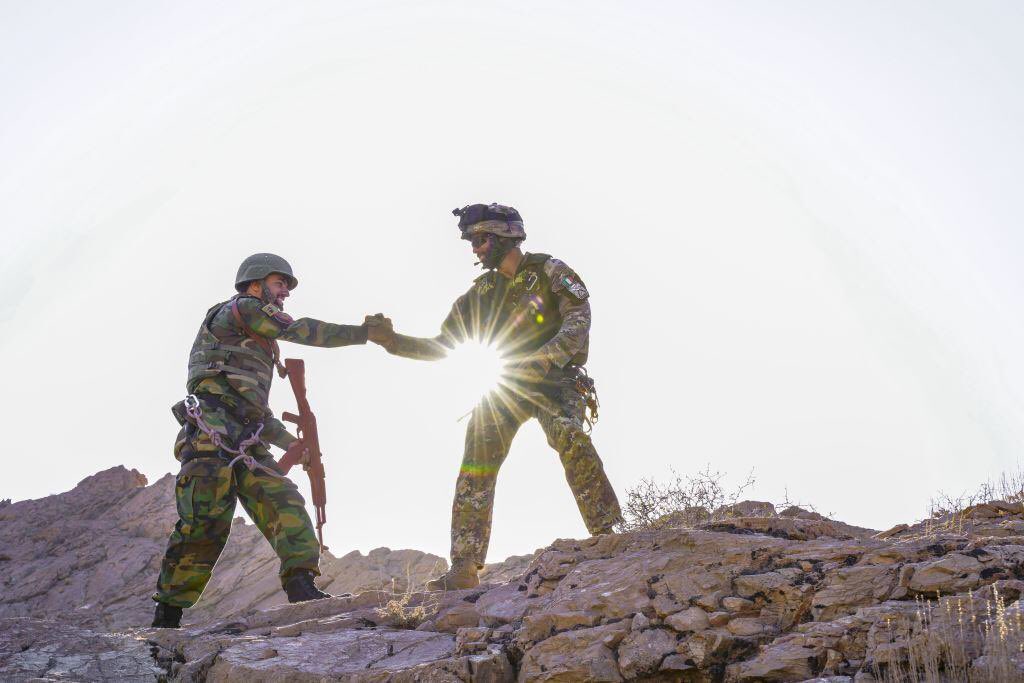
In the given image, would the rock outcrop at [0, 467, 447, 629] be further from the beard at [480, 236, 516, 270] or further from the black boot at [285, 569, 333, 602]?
the beard at [480, 236, 516, 270]

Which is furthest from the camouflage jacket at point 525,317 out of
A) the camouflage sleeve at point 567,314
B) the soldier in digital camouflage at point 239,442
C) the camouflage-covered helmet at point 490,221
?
the soldier in digital camouflage at point 239,442

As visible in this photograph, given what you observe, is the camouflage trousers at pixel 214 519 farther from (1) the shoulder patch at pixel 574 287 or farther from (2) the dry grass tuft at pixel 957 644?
(2) the dry grass tuft at pixel 957 644

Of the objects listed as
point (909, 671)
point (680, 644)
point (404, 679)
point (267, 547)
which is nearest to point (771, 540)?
point (680, 644)

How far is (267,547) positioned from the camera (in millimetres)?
13742

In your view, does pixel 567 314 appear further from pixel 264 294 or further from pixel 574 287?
pixel 264 294

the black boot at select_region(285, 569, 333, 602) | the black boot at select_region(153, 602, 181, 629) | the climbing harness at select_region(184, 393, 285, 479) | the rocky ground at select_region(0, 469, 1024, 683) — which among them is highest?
the climbing harness at select_region(184, 393, 285, 479)

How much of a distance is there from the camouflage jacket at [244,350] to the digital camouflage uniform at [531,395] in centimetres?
127

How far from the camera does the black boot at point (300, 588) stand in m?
7.70

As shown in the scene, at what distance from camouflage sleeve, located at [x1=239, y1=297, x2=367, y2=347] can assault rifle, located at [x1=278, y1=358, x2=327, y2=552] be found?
445 millimetres

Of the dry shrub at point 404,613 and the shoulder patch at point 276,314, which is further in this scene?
the shoulder patch at point 276,314

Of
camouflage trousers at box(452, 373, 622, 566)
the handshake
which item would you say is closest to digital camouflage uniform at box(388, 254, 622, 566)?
camouflage trousers at box(452, 373, 622, 566)

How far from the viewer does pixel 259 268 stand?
848 cm

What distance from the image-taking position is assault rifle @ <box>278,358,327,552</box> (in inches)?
332

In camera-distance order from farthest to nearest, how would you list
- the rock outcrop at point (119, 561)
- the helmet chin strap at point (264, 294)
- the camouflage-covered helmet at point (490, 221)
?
the rock outcrop at point (119, 561), the helmet chin strap at point (264, 294), the camouflage-covered helmet at point (490, 221)
